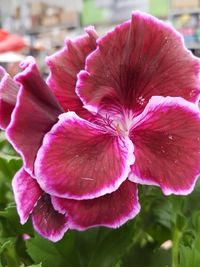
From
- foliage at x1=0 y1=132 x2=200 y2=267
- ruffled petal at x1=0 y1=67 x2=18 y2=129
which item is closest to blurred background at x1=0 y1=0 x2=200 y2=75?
foliage at x1=0 y1=132 x2=200 y2=267

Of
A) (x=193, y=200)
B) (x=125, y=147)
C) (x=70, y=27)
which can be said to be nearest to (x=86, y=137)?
(x=125, y=147)

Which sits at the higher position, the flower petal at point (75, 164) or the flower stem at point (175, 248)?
the flower petal at point (75, 164)

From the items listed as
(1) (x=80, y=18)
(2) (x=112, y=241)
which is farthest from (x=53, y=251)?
(1) (x=80, y=18)

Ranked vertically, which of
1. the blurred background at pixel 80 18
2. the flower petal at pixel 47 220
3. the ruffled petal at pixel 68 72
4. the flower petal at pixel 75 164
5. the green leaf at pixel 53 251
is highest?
the ruffled petal at pixel 68 72

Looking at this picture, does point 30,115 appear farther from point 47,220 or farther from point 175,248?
point 175,248

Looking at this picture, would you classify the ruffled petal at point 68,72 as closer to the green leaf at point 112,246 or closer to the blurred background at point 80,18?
the green leaf at point 112,246

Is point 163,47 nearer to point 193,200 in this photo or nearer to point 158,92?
point 158,92

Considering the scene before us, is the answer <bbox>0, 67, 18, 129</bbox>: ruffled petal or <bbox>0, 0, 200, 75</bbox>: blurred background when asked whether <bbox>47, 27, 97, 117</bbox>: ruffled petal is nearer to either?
<bbox>0, 67, 18, 129</bbox>: ruffled petal

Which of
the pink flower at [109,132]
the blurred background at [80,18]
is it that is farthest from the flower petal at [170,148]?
the blurred background at [80,18]
